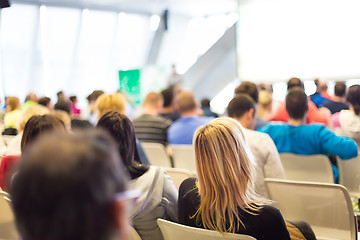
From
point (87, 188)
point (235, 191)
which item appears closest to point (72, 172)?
point (87, 188)

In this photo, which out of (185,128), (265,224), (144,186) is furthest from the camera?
(185,128)

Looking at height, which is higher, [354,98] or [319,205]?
[354,98]

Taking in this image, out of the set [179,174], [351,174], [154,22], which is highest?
[154,22]

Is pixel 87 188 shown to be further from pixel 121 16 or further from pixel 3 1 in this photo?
pixel 121 16

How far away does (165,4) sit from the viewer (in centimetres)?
1318

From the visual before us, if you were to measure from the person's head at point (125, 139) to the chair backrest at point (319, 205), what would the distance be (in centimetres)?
83

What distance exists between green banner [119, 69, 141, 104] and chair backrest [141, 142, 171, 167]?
7068mm

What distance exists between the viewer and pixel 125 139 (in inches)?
88.4

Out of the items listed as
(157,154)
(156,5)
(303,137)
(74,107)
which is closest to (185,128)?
(157,154)

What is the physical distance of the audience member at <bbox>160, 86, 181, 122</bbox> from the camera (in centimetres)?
565

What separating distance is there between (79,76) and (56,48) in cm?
117

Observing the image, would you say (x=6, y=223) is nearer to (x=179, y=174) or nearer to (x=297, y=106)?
(x=179, y=174)

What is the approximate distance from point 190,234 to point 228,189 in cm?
25

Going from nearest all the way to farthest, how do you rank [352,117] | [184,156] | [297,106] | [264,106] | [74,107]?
[297,106] < [184,156] < [352,117] < [264,106] < [74,107]
